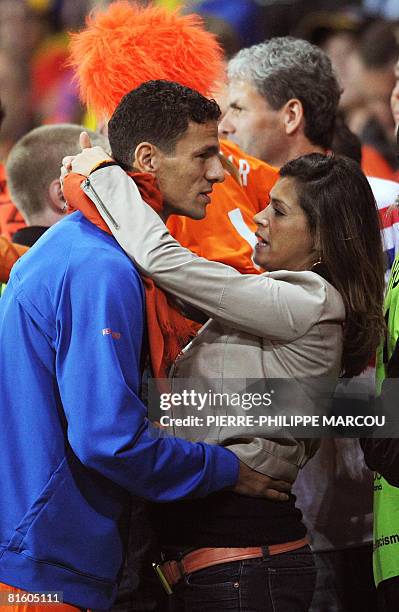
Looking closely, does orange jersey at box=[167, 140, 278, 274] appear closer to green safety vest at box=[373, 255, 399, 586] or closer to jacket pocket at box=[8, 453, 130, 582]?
green safety vest at box=[373, 255, 399, 586]

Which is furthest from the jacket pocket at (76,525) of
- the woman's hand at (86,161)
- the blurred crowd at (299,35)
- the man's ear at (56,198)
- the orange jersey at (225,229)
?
the blurred crowd at (299,35)

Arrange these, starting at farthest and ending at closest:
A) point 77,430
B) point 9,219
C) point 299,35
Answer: point 299,35 → point 9,219 → point 77,430

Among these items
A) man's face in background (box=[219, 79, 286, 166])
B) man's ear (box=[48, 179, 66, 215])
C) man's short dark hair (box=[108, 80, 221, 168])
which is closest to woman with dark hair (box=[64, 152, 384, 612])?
man's short dark hair (box=[108, 80, 221, 168])

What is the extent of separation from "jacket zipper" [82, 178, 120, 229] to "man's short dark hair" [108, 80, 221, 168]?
170 millimetres

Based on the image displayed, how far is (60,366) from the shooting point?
Answer: 1919 millimetres

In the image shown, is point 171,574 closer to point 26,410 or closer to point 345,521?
point 26,410

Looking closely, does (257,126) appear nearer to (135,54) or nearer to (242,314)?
(135,54)

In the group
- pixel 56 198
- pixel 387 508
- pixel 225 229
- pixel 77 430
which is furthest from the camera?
pixel 56 198

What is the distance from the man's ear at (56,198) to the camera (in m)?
3.13

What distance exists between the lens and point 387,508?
89.3 inches

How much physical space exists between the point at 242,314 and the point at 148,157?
0.41 metres

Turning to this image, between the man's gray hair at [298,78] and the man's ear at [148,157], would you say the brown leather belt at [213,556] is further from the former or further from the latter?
the man's gray hair at [298,78]

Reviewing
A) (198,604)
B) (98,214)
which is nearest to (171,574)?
(198,604)

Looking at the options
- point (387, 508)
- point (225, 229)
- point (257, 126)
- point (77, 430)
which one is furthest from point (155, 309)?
point (257, 126)
